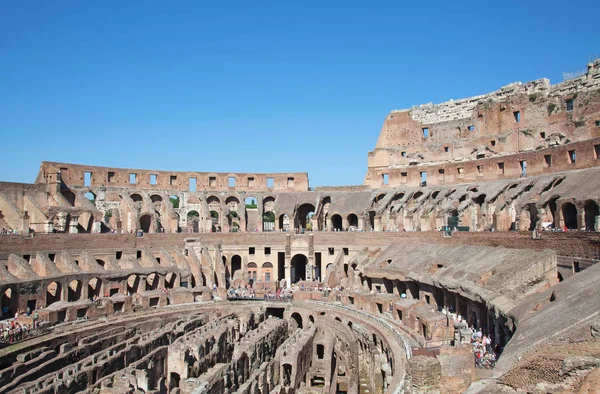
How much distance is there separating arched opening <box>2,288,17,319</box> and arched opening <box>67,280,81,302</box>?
381 cm

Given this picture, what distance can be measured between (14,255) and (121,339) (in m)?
11.3

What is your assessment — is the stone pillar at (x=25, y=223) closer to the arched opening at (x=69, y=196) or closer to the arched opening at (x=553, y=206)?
the arched opening at (x=69, y=196)

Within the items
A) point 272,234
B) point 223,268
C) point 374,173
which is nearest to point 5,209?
point 223,268

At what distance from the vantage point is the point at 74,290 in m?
34.7

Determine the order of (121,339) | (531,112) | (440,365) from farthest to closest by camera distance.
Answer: (531,112) → (121,339) → (440,365)

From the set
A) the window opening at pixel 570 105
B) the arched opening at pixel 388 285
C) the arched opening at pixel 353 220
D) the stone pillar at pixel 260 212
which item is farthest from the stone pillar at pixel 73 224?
the window opening at pixel 570 105

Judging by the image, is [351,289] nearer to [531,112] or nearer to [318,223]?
[318,223]

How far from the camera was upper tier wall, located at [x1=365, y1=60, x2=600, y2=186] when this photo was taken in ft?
125

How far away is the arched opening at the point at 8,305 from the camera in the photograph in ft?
96.9

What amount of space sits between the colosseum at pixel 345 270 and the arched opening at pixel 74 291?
18 centimetres

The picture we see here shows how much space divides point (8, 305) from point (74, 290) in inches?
184

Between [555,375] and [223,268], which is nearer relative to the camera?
[555,375]

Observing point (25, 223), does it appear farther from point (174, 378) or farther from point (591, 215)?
point (591, 215)

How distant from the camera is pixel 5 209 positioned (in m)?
38.0
